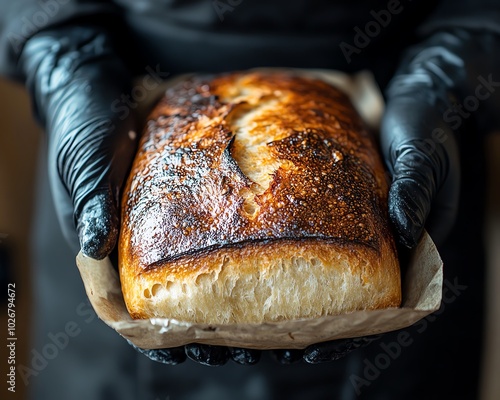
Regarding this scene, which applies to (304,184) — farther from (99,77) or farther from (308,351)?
(99,77)

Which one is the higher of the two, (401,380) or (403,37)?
(403,37)

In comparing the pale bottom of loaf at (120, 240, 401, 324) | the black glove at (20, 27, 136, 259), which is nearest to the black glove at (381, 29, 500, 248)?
the pale bottom of loaf at (120, 240, 401, 324)

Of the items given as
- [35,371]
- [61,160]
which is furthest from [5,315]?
[61,160]

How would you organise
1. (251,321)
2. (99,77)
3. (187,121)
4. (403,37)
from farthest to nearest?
(403,37) → (99,77) → (187,121) → (251,321)

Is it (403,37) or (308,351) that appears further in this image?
(403,37)

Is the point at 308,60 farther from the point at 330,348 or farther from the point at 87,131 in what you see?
the point at 330,348

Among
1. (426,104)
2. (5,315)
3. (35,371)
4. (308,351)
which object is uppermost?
(426,104)

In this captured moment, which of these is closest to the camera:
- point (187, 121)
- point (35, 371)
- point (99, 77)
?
point (187, 121)
